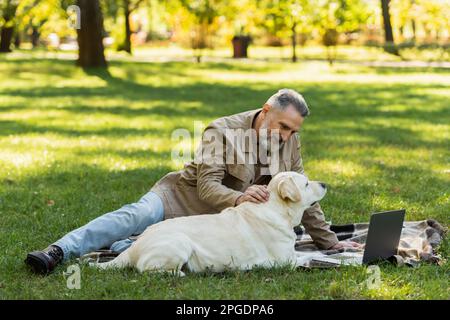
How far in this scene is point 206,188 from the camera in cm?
604

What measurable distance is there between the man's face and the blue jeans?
1119 mm

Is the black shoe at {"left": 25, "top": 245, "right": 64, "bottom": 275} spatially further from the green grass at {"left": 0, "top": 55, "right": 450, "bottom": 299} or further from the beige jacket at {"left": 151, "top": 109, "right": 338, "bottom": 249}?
A: the beige jacket at {"left": 151, "top": 109, "right": 338, "bottom": 249}

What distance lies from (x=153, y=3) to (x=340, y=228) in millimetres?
51258

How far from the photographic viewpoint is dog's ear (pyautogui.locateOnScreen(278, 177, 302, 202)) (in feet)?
17.5

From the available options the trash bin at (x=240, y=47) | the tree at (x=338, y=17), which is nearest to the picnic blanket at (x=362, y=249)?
the tree at (x=338, y=17)

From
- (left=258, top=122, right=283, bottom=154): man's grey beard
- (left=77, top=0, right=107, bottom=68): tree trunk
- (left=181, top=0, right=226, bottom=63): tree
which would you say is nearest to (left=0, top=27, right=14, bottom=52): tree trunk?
(left=181, top=0, right=226, bottom=63): tree

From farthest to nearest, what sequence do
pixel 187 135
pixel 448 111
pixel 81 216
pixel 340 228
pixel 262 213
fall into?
pixel 448 111 → pixel 187 135 → pixel 81 216 → pixel 340 228 → pixel 262 213

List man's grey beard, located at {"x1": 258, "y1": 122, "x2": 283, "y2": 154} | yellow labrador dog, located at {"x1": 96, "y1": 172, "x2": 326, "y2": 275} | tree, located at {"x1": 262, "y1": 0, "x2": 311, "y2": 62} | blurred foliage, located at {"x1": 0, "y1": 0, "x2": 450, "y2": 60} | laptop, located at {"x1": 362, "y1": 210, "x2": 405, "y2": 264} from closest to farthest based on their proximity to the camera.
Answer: yellow labrador dog, located at {"x1": 96, "y1": 172, "x2": 326, "y2": 275}, laptop, located at {"x1": 362, "y1": 210, "x2": 405, "y2": 264}, man's grey beard, located at {"x1": 258, "y1": 122, "x2": 283, "y2": 154}, blurred foliage, located at {"x1": 0, "y1": 0, "x2": 450, "y2": 60}, tree, located at {"x1": 262, "y1": 0, "x2": 311, "y2": 62}

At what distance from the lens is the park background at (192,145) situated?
17.2 ft

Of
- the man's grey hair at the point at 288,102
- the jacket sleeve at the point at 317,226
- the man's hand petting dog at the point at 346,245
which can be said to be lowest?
the man's hand petting dog at the point at 346,245

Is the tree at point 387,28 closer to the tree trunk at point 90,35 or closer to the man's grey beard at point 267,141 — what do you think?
the tree trunk at point 90,35

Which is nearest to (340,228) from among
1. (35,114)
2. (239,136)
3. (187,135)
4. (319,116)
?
(239,136)
